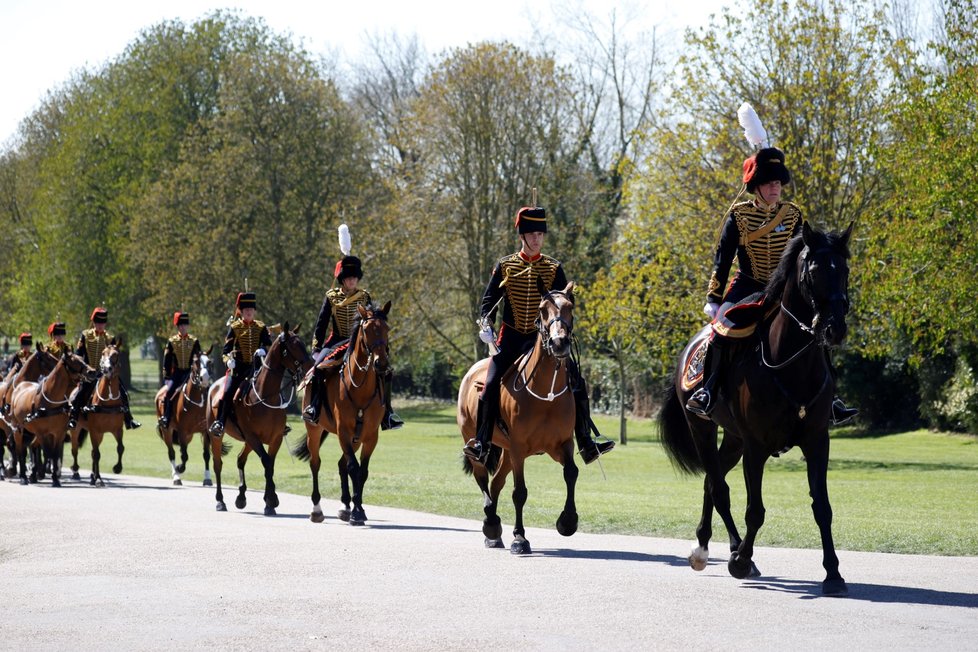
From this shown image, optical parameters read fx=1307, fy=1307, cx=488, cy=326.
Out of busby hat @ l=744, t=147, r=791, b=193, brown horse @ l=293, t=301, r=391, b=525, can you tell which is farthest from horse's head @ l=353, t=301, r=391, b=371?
busby hat @ l=744, t=147, r=791, b=193

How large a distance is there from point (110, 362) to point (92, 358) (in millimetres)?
1726

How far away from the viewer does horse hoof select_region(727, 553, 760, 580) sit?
10250 millimetres

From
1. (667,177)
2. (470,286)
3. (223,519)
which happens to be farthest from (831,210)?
(223,519)

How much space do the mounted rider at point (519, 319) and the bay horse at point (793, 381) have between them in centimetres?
246

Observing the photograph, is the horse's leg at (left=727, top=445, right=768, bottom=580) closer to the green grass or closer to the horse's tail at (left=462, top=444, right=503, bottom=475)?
the green grass

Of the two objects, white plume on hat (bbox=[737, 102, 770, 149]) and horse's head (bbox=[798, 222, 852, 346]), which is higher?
white plume on hat (bbox=[737, 102, 770, 149])

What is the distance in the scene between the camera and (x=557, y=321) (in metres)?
11.8

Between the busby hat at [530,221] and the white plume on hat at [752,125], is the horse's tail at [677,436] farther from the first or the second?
the white plume on hat at [752,125]

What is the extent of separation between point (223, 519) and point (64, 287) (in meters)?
42.8

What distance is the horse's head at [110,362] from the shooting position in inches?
947

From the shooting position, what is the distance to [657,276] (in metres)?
31.3

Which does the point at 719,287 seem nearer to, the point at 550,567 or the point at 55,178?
the point at 550,567

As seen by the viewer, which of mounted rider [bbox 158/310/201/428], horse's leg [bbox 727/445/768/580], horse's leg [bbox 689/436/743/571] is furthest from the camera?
mounted rider [bbox 158/310/201/428]

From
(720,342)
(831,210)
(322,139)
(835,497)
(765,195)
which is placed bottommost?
(835,497)
